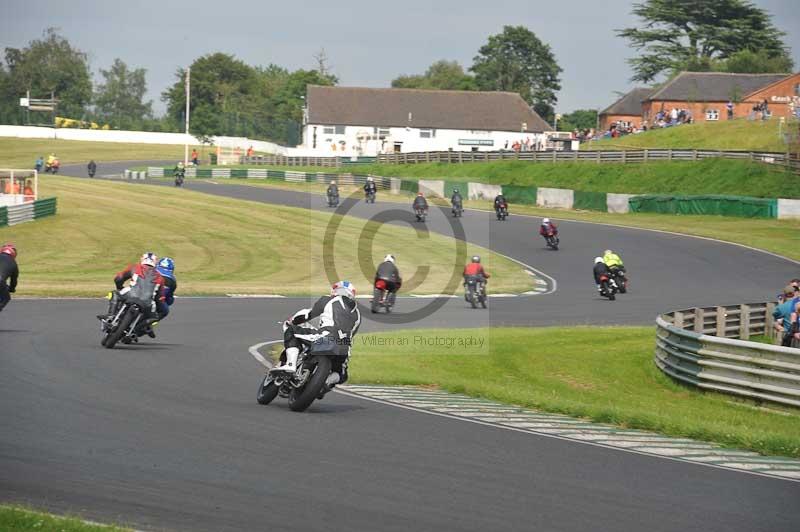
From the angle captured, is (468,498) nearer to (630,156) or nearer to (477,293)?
(477,293)

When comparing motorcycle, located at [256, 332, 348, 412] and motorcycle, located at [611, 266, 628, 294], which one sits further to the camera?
motorcycle, located at [611, 266, 628, 294]

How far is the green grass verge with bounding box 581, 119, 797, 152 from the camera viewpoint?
72.9 m

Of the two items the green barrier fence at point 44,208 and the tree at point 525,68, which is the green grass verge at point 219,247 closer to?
the green barrier fence at point 44,208

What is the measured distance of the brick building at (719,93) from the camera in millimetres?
99125

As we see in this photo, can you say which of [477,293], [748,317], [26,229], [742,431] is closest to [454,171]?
[26,229]

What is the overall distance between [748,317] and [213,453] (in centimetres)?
1795

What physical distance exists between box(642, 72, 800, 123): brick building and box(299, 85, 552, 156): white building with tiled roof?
529 inches

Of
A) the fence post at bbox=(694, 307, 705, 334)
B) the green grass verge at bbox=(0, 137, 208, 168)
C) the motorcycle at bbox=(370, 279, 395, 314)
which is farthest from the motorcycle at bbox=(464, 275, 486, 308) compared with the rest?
the green grass verge at bbox=(0, 137, 208, 168)

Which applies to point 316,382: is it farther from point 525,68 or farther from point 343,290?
point 525,68

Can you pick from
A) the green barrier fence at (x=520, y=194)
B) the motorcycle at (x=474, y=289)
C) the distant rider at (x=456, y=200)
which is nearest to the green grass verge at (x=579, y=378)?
the motorcycle at (x=474, y=289)

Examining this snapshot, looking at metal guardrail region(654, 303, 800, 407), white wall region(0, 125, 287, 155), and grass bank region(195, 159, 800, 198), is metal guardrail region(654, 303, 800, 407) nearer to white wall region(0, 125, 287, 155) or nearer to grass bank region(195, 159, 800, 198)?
grass bank region(195, 159, 800, 198)

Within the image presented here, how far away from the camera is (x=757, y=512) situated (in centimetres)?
858

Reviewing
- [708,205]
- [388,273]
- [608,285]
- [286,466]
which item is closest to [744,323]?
[388,273]

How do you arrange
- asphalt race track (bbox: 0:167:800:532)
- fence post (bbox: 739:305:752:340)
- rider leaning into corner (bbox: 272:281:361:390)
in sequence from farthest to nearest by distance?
fence post (bbox: 739:305:752:340) → rider leaning into corner (bbox: 272:281:361:390) → asphalt race track (bbox: 0:167:800:532)
